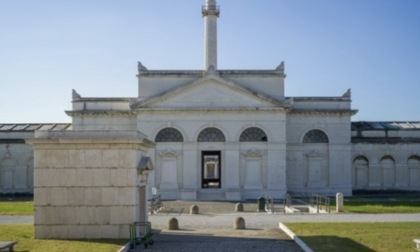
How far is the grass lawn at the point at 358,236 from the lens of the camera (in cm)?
1850

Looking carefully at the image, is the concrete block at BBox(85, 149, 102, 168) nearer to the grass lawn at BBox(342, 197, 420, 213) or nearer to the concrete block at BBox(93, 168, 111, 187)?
the concrete block at BBox(93, 168, 111, 187)

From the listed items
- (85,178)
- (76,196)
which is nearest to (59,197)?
(76,196)

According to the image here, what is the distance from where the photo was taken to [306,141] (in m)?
49.3

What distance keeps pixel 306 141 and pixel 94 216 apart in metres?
31.2

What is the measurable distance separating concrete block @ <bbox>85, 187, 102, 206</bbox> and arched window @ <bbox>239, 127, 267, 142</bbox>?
26610 mm

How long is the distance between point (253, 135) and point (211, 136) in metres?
3.47

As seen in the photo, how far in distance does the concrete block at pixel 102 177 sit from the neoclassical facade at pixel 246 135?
24.3 meters

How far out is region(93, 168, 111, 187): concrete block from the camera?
69.0ft

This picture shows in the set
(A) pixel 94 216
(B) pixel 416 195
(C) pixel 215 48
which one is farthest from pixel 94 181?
(B) pixel 416 195

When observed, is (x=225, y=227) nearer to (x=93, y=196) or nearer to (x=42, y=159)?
(x=93, y=196)

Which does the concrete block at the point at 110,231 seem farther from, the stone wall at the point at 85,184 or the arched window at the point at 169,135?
the arched window at the point at 169,135

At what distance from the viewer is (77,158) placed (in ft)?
69.4

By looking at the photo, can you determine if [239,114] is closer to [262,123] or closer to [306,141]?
[262,123]

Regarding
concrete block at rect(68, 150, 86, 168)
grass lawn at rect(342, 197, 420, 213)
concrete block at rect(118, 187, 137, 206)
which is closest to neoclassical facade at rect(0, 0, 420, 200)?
grass lawn at rect(342, 197, 420, 213)
